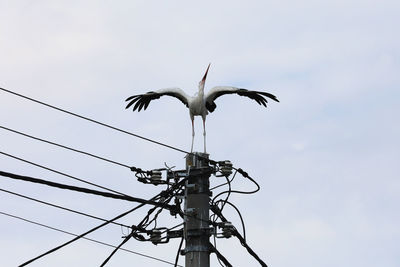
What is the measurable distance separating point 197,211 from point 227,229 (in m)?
0.63

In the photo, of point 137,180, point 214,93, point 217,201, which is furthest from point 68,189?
point 214,93

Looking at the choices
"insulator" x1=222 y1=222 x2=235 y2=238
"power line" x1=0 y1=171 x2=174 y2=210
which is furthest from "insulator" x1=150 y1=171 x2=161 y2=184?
"insulator" x1=222 y1=222 x2=235 y2=238

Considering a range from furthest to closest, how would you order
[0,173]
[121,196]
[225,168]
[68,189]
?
1. [225,168]
2. [121,196]
3. [68,189]
4. [0,173]

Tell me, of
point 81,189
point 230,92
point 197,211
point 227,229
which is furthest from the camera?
point 230,92

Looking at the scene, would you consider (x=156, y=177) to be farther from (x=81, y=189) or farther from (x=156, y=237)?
(x=81, y=189)

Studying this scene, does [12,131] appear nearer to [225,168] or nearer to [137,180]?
[137,180]

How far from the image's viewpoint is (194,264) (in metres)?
13.3

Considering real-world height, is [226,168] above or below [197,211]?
above

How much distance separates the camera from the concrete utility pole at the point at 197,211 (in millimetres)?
13383

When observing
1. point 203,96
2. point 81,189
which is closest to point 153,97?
point 203,96

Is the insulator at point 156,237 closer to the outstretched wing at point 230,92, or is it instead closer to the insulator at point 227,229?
the insulator at point 227,229

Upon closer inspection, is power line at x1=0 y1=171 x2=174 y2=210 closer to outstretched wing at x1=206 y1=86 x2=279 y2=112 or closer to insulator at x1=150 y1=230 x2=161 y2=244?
insulator at x1=150 y1=230 x2=161 y2=244

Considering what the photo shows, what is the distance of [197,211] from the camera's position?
44.7ft

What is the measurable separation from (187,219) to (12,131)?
286cm
